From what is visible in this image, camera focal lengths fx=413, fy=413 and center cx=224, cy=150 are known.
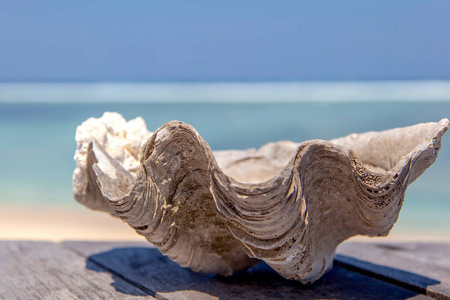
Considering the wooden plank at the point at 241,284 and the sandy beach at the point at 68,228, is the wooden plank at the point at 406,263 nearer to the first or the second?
the wooden plank at the point at 241,284

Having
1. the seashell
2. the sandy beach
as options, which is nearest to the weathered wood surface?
the seashell

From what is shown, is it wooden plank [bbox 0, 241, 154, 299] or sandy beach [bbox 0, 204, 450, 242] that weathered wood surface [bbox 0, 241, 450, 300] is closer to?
wooden plank [bbox 0, 241, 154, 299]

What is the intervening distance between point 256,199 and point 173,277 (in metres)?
0.78

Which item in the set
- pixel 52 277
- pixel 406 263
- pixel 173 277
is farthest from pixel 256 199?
pixel 406 263

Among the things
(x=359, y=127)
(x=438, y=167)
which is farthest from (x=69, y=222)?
(x=359, y=127)

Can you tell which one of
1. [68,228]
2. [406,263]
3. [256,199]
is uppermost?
[256,199]

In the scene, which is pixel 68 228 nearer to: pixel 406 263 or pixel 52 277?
pixel 52 277

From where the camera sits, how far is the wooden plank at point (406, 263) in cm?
171

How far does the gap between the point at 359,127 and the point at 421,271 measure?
10.7 meters

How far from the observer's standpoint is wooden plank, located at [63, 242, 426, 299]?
5.14 feet

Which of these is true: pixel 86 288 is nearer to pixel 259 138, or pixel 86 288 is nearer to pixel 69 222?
pixel 69 222

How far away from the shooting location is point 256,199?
3.95 ft

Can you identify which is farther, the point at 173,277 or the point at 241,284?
the point at 173,277

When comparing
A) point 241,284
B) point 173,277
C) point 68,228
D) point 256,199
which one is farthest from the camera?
point 68,228
